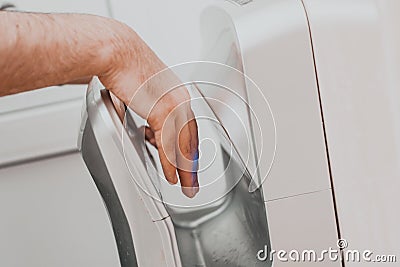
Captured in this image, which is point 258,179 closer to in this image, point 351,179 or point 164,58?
point 351,179

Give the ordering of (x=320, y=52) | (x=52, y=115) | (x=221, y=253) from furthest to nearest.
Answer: (x=52, y=115)
(x=221, y=253)
(x=320, y=52)

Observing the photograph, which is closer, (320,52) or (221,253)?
(320,52)

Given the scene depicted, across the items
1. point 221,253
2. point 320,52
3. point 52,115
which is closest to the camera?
point 320,52

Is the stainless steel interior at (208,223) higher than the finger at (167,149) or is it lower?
lower

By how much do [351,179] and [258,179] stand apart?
3.3 inches

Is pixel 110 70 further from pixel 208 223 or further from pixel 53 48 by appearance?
pixel 208 223

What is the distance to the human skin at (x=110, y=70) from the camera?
56 centimetres

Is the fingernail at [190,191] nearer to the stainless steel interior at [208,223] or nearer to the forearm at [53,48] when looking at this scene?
the stainless steel interior at [208,223]

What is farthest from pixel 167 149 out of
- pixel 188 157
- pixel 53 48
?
pixel 53 48

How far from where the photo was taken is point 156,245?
1.98 ft

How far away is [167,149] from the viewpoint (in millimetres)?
607

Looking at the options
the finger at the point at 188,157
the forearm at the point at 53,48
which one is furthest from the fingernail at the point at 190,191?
the forearm at the point at 53,48

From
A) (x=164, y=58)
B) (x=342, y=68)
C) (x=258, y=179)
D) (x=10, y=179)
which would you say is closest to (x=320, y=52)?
(x=342, y=68)

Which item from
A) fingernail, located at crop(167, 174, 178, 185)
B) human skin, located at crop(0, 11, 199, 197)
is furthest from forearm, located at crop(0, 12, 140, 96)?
fingernail, located at crop(167, 174, 178, 185)
